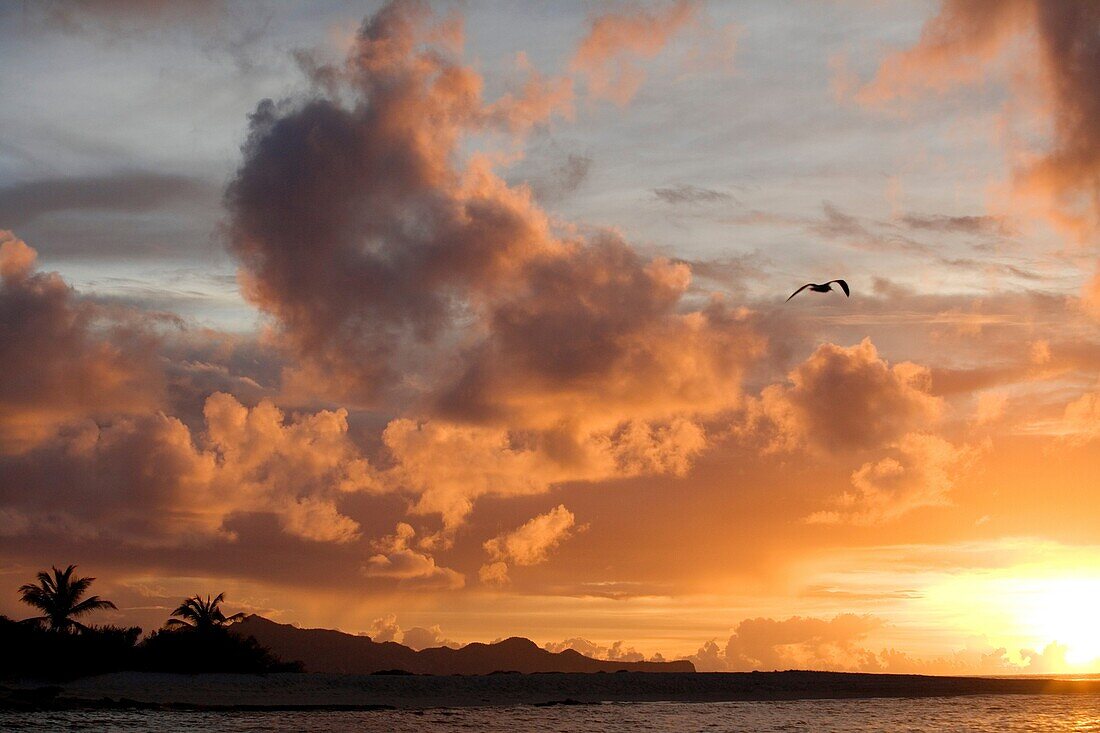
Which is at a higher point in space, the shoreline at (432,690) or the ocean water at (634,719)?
the shoreline at (432,690)

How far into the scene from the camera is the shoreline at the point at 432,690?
268 ft

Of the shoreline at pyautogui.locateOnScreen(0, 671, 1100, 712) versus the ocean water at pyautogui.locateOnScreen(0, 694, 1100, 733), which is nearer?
the ocean water at pyautogui.locateOnScreen(0, 694, 1100, 733)

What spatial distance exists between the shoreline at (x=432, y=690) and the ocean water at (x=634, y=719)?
17.6ft

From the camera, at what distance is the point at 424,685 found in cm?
9862

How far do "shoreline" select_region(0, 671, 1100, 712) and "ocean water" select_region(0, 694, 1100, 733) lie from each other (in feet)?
17.6

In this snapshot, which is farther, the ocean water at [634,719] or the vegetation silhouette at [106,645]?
the vegetation silhouette at [106,645]

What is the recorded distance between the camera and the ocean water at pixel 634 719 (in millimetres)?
64750

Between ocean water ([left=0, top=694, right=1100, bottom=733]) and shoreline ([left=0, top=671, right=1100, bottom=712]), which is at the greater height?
shoreline ([left=0, top=671, right=1100, bottom=712])

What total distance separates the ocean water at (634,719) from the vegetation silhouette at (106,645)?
2405cm

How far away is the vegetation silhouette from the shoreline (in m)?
3.06

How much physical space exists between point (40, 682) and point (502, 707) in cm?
3831

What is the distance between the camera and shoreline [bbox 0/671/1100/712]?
81.6 metres

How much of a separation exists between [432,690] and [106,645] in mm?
28858

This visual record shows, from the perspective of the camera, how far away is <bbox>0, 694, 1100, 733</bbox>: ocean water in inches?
2549
